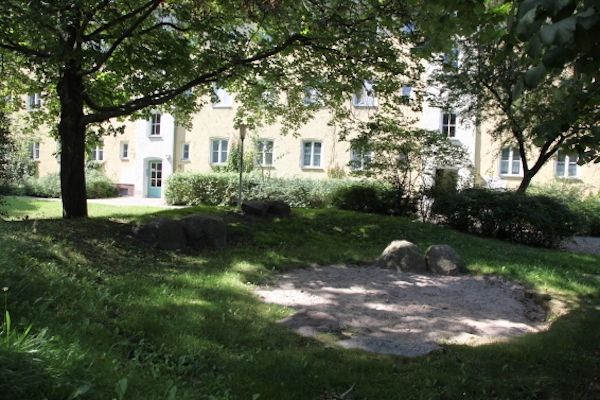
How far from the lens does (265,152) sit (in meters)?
32.7

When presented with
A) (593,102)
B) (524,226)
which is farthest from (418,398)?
(524,226)

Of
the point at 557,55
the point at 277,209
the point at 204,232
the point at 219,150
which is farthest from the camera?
the point at 219,150

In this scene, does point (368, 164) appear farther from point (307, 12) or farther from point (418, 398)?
point (418, 398)

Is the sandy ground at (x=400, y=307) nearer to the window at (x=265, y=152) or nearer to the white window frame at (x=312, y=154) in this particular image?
the white window frame at (x=312, y=154)

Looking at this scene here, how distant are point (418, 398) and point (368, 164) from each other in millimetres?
12909

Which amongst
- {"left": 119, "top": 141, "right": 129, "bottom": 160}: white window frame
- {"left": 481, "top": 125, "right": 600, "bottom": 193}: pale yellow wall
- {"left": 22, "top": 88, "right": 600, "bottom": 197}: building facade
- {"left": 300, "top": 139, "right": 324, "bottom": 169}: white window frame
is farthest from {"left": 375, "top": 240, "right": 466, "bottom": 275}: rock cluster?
{"left": 119, "top": 141, "right": 129, "bottom": 160}: white window frame

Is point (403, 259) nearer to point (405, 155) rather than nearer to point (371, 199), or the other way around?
point (405, 155)

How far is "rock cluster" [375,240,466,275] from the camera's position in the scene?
9.59 m

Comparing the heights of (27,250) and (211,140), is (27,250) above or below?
below

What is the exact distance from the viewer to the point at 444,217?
15.4 metres

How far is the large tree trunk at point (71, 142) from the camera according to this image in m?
11.6

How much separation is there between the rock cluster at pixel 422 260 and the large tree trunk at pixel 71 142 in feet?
21.9

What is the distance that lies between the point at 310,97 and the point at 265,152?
1678 cm

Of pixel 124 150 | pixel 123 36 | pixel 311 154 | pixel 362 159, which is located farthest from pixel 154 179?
pixel 123 36
